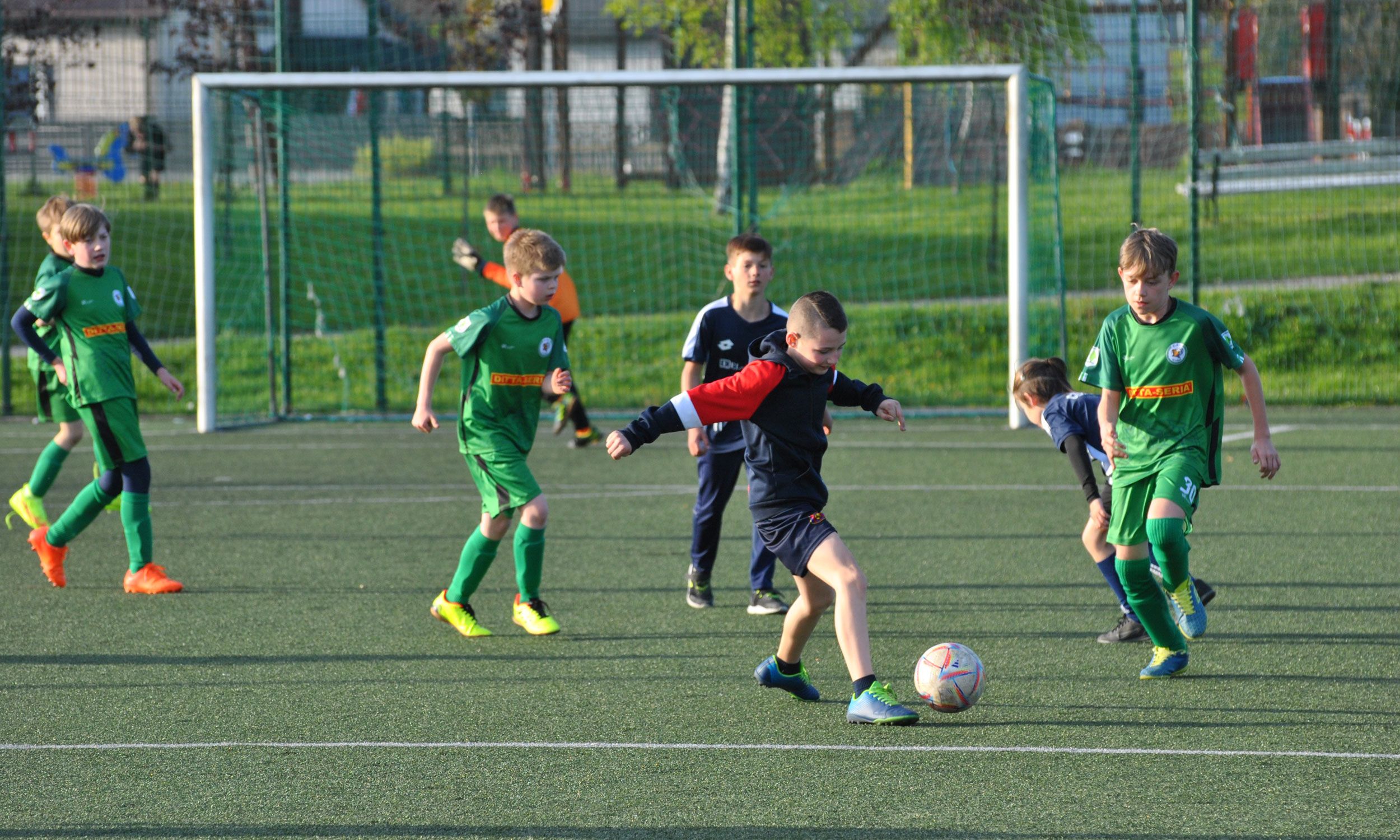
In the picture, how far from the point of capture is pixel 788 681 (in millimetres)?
4742

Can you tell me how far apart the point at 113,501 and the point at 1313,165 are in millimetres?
11027

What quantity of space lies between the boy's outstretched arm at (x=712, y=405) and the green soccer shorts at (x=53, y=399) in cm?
365

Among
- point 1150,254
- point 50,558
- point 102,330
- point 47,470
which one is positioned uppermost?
point 1150,254

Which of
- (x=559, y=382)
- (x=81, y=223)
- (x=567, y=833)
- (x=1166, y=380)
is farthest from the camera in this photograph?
(x=81, y=223)

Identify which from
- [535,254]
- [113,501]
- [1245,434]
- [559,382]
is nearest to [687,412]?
[559,382]

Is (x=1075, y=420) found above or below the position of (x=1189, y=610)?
above

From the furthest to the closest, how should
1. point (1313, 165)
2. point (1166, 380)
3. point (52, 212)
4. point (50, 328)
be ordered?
point (1313, 165) < point (52, 212) < point (50, 328) < point (1166, 380)

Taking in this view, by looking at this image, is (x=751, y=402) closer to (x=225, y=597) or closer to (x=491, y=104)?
(x=225, y=597)

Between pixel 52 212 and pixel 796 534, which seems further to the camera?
pixel 52 212

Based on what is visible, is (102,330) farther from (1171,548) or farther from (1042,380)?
(1171,548)

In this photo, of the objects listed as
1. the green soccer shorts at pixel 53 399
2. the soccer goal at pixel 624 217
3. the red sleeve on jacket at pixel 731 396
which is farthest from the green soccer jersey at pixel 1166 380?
the soccer goal at pixel 624 217

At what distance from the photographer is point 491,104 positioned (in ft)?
43.3

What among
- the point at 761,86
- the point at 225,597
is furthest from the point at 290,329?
the point at 225,597

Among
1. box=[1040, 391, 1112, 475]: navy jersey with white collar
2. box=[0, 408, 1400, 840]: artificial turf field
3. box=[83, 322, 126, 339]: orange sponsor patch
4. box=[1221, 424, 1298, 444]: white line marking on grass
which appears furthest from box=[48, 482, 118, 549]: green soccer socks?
box=[1221, 424, 1298, 444]: white line marking on grass
